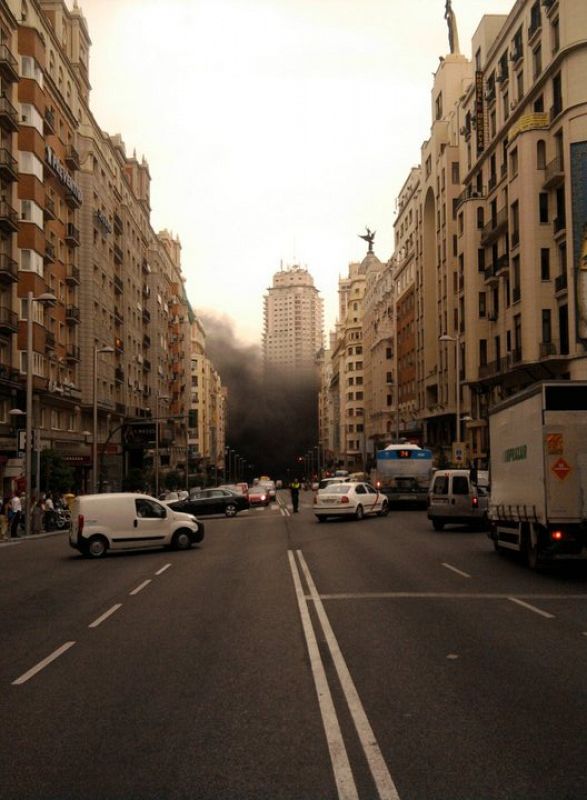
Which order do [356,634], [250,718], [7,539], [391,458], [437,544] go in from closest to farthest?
[250,718], [356,634], [437,544], [7,539], [391,458]

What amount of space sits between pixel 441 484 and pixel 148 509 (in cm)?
1090

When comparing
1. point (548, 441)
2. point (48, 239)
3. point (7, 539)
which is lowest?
point (7, 539)

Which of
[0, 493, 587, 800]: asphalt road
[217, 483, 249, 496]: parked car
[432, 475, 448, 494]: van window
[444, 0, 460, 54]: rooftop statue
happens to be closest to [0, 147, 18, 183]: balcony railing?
[217, 483, 249, 496]: parked car

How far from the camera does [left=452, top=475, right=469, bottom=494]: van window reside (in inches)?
1147

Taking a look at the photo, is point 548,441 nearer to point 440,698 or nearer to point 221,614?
point 221,614

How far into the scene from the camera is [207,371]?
145000mm

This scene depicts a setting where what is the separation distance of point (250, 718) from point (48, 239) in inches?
1788

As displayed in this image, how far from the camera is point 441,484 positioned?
2944 cm

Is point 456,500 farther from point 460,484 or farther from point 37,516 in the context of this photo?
point 37,516

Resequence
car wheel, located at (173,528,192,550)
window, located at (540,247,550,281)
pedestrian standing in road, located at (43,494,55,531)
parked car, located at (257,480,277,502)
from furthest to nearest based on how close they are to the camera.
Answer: parked car, located at (257,480,277,502)
window, located at (540,247,550,281)
pedestrian standing in road, located at (43,494,55,531)
car wheel, located at (173,528,192,550)

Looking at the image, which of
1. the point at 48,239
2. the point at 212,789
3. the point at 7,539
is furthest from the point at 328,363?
the point at 212,789

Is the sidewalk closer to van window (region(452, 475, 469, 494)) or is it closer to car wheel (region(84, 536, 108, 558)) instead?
car wheel (region(84, 536, 108, 558))

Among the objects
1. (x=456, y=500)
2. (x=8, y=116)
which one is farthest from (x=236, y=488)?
(x=8, y=116)

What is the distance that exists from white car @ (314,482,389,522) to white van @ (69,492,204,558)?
12.2 metres
